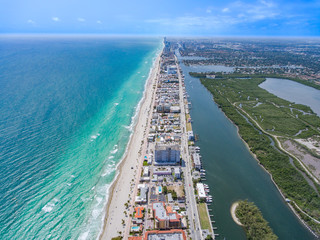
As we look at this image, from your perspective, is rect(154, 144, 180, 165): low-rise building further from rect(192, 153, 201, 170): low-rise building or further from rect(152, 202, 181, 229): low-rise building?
rect(152, 202, 181, 229): low-rise building

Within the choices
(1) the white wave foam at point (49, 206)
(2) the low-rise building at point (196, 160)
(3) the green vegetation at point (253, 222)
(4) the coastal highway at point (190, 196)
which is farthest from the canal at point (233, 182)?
(1) the white wave foam at point (49, 206)

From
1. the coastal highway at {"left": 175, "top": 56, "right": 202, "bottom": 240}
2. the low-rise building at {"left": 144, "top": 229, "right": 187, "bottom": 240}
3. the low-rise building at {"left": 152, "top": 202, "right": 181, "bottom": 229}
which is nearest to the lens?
the low-rise building at {"left": 144, "top": 229, "right": 187, "bottom": 240}

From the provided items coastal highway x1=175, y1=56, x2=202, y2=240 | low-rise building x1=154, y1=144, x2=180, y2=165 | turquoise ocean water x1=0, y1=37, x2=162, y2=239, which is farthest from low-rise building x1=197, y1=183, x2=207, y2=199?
turquoise ocean water x1=0, y1=37, x2=162, y2=239

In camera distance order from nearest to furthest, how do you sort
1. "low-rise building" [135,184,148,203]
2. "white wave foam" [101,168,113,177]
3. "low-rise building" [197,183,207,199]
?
"low-rise building" [135,184,148,203] → "low-rise building" [197,183,207,199] → "white wave foam" [101,168,113,177]

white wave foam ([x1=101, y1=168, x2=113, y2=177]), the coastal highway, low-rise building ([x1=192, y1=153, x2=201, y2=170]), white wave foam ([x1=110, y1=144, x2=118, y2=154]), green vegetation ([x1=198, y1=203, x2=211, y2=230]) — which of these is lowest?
white wave foam ([x1=101, y1=168, x2=113, y2=177])

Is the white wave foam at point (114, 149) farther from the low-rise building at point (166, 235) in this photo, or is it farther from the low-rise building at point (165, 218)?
the low-rise building at point (166, 235)

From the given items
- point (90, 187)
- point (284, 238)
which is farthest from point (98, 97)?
point (284, 238)

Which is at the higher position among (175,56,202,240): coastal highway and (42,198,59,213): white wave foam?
(175,56,202,240): coastal highway
